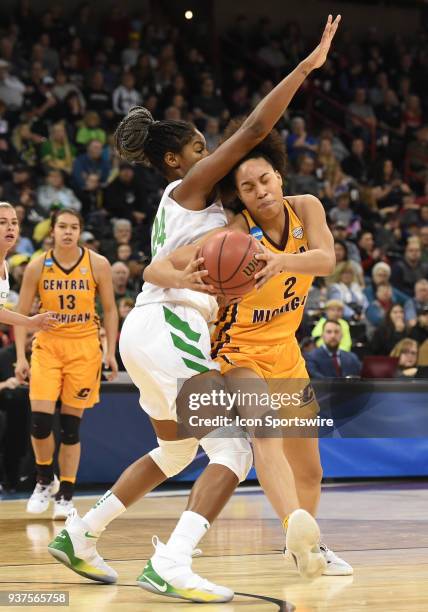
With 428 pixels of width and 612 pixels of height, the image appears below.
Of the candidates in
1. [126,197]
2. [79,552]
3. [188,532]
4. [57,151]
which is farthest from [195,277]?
[57,151]

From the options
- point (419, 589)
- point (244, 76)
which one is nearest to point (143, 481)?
point (419, 589)

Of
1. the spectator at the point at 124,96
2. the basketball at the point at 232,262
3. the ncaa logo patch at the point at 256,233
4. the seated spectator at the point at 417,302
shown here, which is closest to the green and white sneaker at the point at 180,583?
the basketball at the point at 232,262

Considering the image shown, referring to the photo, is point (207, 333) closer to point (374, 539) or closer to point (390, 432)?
point (374, 539)

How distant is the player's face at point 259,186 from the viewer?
4266 mm

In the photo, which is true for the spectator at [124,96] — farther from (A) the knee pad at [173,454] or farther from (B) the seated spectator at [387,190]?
(A) the knee pad at [173,454]

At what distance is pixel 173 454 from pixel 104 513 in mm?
408

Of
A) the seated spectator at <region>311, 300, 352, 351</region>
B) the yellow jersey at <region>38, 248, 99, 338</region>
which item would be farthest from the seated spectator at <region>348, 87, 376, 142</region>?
the yellow jersey at <region>38, 248, 99, 338</region>

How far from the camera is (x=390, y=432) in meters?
8.86

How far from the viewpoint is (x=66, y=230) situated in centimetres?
741

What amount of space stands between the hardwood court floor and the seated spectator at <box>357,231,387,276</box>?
16.8 feet

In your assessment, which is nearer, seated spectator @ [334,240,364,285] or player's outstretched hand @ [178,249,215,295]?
player's outstretched hand @ [178,249,215,295]

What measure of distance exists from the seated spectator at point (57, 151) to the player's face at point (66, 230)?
5704 mm

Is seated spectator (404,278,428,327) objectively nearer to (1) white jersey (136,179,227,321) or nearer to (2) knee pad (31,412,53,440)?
(2) knee pad (31,412,53,440)

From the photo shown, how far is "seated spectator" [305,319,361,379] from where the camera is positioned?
30.8 ft
